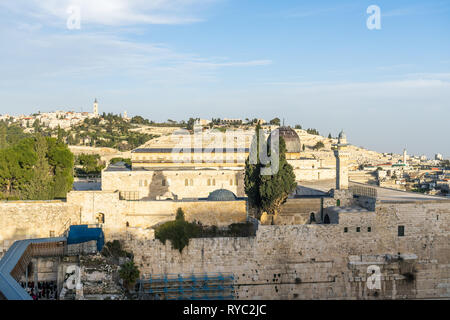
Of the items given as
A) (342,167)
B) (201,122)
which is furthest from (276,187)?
(201,122)

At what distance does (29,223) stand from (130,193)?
6716 millimetres

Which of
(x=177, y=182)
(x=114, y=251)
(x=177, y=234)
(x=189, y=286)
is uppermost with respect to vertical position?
(x=177, y=182)

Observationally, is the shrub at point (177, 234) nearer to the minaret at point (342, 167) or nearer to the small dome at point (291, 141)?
the minaret at point (342, 167)

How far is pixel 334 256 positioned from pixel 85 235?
957 centimetres

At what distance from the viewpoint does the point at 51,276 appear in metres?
17.9

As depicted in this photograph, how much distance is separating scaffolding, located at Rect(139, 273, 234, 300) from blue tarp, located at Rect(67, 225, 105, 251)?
2389mm

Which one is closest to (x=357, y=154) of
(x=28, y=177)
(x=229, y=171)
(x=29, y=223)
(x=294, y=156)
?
(x=294, y=156)

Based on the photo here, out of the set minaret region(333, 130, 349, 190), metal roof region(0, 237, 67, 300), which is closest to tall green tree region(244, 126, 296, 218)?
minaret region(333, 130, 349, 190)

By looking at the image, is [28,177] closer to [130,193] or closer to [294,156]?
[130,193]

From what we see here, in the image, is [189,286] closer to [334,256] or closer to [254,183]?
[254,183]

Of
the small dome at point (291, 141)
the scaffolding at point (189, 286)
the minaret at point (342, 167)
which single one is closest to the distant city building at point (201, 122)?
the small dome at point (291, 141)

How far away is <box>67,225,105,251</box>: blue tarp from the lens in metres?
19.0

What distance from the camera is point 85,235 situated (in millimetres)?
19422

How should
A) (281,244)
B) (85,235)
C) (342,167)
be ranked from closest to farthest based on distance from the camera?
(281,244) < (85,235) < (342,167)
